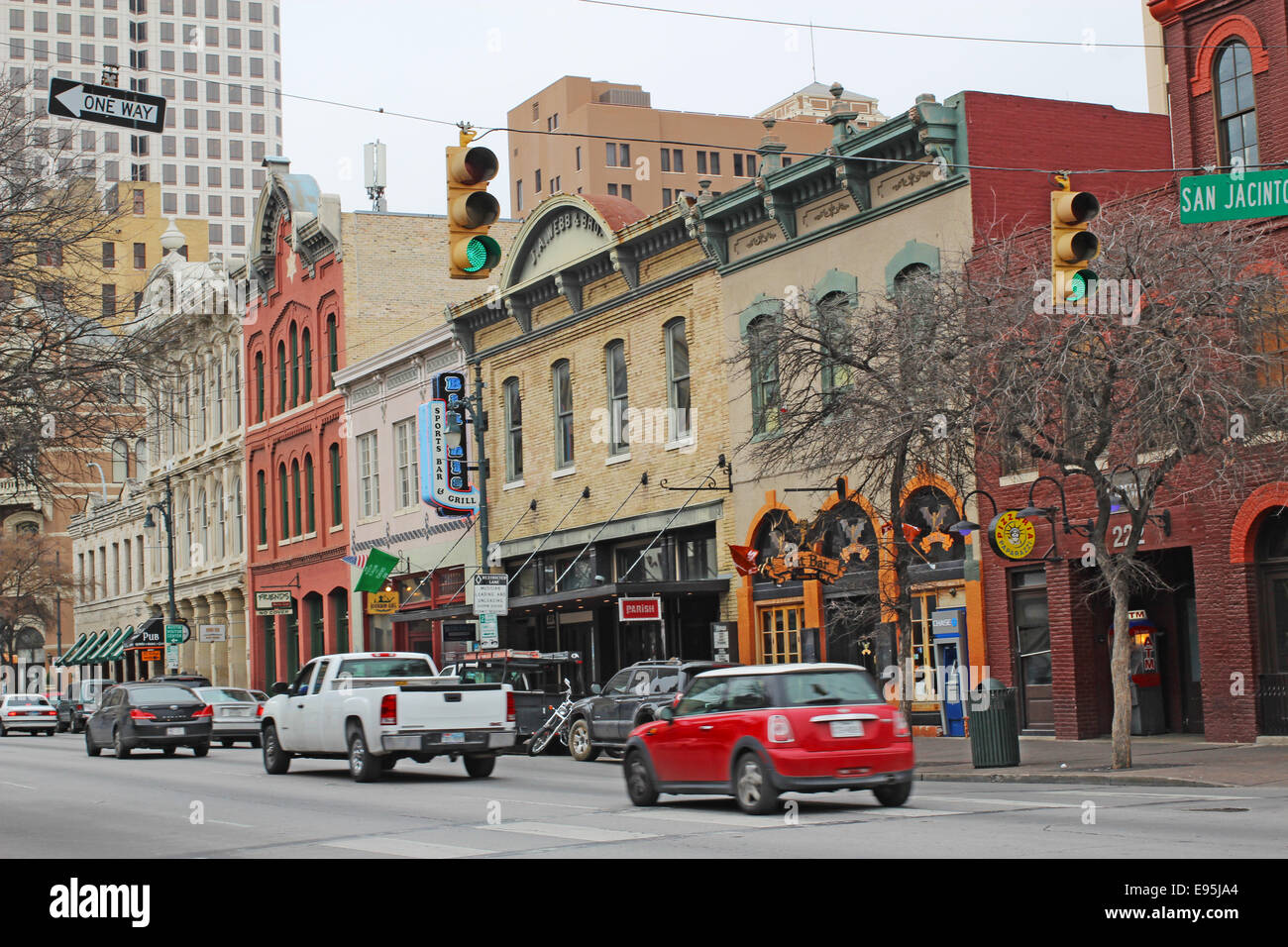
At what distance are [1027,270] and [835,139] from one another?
8.81 metres

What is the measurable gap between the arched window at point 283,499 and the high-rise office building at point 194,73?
269ft

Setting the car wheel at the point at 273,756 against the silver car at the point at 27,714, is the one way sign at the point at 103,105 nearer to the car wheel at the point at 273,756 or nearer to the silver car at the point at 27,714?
the car wheel at the point at 273,756

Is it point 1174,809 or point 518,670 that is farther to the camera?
point 518,670

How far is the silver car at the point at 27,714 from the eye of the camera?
50.0 meters

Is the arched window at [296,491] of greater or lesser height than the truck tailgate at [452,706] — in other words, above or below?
above

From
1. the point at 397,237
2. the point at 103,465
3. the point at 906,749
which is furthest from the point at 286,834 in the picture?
the point at 103,465

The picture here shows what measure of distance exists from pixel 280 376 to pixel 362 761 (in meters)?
33.4

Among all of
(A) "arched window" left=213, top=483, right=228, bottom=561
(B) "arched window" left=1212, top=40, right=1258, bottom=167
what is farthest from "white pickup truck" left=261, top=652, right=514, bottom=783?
(A) "arched window" left=213, top=483, right=228, bottom=561

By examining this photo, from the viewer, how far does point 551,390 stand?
1507 inches

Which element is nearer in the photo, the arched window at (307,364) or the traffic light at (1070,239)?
the traffic light at (1070,239)

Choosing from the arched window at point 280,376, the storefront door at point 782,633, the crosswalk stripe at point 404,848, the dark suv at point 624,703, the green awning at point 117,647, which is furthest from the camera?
the green awning at point 117,647

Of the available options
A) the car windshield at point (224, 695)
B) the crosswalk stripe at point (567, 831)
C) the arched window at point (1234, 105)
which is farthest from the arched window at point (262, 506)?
the crosswalk stripe at point (567, 831)

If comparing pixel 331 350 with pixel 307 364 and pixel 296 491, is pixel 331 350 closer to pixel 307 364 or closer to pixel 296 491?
pixel 307 364

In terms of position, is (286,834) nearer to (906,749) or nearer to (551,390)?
(906,749)
